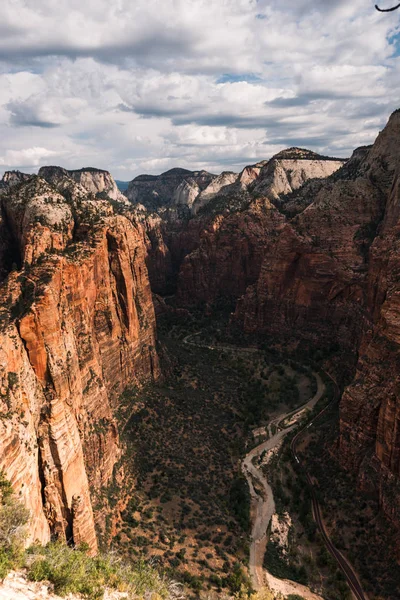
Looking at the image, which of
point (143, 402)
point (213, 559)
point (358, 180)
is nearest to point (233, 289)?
point (358, 180)

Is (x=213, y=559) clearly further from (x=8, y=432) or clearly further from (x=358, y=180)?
(x=358, y=180)

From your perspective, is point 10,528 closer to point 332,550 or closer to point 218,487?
point 218,487

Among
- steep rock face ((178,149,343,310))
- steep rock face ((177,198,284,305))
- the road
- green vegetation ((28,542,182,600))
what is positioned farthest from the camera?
steep rock face ((177,198,284,305))

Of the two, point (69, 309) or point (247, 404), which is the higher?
point (69, 309)

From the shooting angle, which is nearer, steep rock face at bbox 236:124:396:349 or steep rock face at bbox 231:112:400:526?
steep rock face at bbox 231:112:400:526

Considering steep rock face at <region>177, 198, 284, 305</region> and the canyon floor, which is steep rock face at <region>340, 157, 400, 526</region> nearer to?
the canyon floor

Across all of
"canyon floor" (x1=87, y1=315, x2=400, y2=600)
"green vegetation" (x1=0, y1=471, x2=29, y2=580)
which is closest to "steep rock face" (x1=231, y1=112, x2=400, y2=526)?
"canyon floor" (x1=87, y1=315, x2=400, y2=600)

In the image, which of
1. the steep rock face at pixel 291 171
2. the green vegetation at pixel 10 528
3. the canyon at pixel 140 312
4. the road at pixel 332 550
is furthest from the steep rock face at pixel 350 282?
the steep rock face at pixel 291 171
